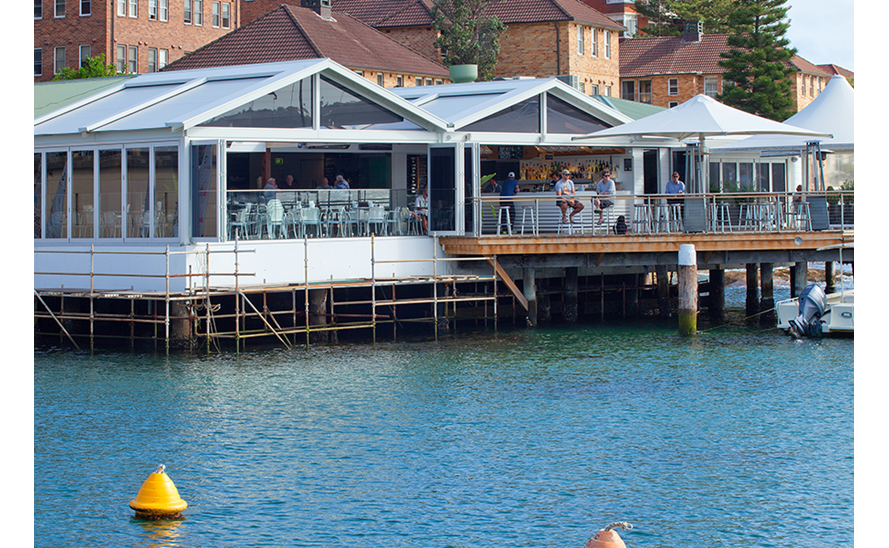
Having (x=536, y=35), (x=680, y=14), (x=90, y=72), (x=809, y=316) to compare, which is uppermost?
(x=680, y=14)

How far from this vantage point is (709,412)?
60.6 feet

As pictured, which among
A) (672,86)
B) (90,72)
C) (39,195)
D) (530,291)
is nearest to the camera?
(39,195)

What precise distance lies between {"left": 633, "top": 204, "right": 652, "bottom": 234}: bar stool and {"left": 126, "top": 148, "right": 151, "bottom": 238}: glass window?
1181 centimetres

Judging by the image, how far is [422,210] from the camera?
28312mm

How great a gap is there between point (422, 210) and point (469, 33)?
34.2 metres

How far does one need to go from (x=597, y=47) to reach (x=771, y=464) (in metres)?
56.3

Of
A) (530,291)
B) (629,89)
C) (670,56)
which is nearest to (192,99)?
(530,291)

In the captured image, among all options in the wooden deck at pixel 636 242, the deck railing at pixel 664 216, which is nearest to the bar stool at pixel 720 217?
the deck railing at pixel 664 216

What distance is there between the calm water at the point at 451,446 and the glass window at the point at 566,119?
7572 mm

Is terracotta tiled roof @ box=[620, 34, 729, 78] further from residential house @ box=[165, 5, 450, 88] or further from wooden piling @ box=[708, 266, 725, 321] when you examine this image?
wooden piling @ box=[708, 266, 725, 321]

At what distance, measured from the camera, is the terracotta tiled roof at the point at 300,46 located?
53.2 m

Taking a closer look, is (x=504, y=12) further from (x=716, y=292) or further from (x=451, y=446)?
(x=451, y=446)
